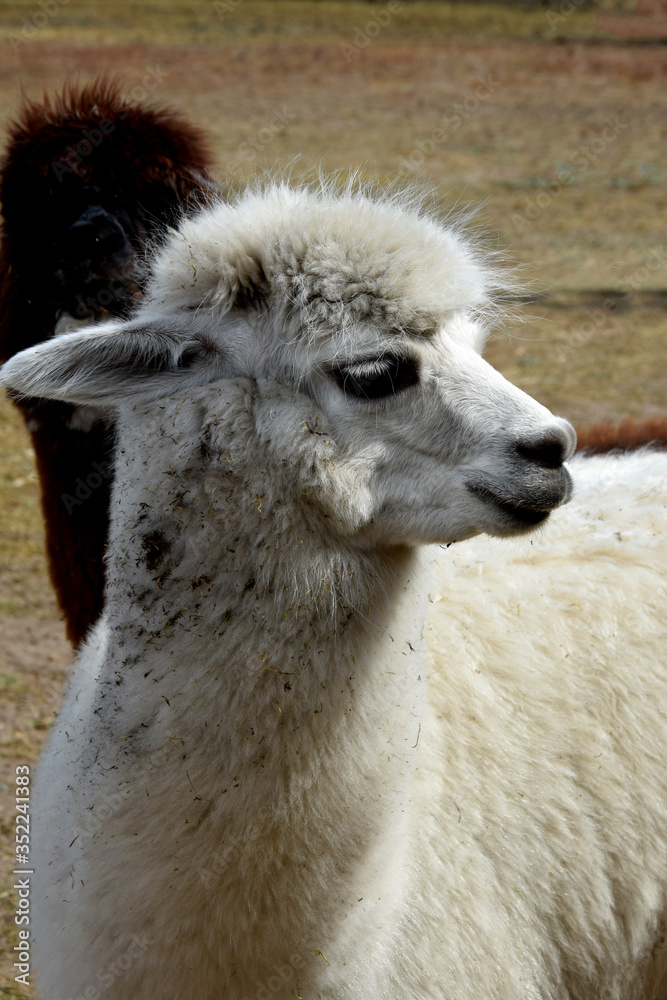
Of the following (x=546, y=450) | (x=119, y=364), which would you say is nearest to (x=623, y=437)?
(x=546, y=450)

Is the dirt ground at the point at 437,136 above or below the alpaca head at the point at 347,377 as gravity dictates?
below

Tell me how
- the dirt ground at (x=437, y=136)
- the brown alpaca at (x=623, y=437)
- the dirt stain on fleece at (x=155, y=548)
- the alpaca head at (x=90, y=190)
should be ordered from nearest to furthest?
the dirt stain on fleece at (x=155, y=548)
the brown alpaca at (x=623, y=437)
the alpaca head at (x=90, y=190)
the dirt ground at (x=437, y=136)

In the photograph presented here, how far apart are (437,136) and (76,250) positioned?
499 inches

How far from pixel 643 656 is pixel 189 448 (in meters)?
1.33

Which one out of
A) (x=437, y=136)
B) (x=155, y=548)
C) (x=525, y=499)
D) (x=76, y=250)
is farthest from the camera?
(x=437, y=136)

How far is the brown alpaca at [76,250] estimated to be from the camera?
351 cm

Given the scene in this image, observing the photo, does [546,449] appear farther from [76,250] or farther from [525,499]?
[76,250]

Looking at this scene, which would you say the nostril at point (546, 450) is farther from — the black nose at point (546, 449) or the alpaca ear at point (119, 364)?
the alpaca ear at point (119, 364)

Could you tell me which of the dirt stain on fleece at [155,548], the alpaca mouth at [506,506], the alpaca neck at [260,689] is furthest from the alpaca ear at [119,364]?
the alpaca mouth at [506,506]

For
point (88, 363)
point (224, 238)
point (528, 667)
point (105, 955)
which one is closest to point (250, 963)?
point (105, 955)

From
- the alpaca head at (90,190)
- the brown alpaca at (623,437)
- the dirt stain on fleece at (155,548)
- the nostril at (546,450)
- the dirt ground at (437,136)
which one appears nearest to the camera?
the nostril at (546,450)

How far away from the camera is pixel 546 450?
1.78m

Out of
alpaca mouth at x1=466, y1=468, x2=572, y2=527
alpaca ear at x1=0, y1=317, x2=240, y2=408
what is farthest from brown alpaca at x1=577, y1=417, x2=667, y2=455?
alpaca ear at x1=0, y1=317, x2=240, y2=408

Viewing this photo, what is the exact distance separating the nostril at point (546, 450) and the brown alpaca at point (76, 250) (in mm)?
2018
